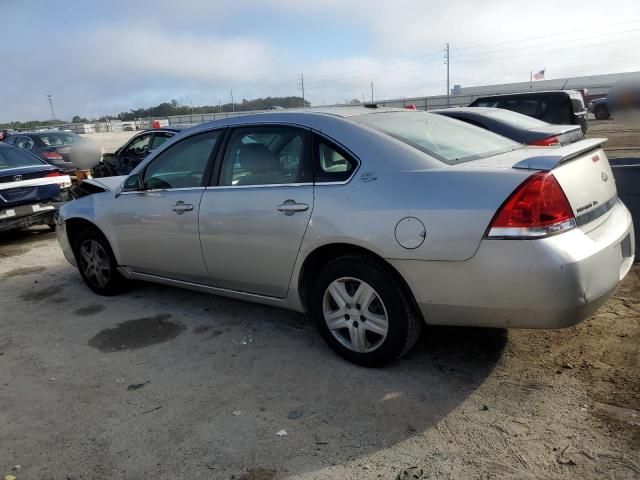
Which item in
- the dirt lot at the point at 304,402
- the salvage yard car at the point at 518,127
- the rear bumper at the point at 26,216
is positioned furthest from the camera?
the rear bumper at the point at 26,216

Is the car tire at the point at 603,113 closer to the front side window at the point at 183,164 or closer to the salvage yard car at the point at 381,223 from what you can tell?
the salvage yard car at the point at 381,223

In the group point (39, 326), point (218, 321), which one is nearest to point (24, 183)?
point (39, 326)

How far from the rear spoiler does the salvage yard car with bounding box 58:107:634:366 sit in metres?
0.01

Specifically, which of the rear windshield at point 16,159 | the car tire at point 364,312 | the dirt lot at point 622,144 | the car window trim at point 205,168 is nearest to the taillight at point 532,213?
the car tire at point 364,312

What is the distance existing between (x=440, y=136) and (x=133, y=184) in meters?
2.67

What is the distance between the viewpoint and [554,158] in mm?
2898

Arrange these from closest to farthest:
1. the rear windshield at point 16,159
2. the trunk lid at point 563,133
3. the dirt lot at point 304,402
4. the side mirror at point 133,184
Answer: the dirt lot at point 304,402 → the side mirror at point 133,184 → the trunk lid at point 563,133 → the rear windshield at point 16,159

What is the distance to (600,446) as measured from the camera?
256cm

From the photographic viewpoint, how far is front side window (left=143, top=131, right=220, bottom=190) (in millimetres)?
4195

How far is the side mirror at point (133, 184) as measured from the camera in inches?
182

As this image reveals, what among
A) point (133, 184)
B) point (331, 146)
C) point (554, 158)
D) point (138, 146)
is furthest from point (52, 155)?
point (554, 158)

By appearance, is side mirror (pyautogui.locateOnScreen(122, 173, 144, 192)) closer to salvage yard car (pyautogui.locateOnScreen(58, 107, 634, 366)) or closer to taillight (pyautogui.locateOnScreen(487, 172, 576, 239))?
salvage yard car (pyautogui.locateOnScreen(58, 107, 634, 366))

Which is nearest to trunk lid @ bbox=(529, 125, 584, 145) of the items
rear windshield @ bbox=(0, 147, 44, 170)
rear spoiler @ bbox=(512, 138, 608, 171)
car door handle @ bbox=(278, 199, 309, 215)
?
rear spoiler @ bbox=(512, 138, 608, 171)

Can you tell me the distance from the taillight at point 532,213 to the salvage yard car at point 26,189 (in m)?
7.30
